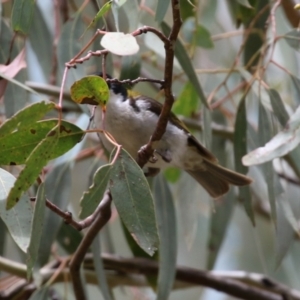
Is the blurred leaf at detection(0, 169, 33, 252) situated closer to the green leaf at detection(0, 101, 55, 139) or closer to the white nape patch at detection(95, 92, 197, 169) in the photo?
the green leaf at detection(0, 101, 55, 139)

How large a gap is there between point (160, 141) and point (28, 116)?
0.71m

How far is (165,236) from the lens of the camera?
160 cm

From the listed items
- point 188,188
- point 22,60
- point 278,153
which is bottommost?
point 188,188

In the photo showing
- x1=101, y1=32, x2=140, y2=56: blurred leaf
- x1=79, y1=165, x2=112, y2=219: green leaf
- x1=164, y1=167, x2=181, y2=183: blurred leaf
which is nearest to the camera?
x1=101, y1=32, x2=140, y2=56: blurred leaf

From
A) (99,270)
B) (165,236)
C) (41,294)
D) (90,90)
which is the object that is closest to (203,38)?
(165,236)

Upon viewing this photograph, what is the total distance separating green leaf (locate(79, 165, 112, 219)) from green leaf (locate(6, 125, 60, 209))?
0.25ft

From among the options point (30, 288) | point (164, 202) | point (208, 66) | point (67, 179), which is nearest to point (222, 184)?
point (164, 202)

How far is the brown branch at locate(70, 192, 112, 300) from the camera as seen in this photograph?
1.19 metres

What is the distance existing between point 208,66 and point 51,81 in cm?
101

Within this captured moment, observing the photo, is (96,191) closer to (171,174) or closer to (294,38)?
(294,38)

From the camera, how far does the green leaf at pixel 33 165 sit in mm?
815

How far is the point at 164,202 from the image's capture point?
66.4 inches

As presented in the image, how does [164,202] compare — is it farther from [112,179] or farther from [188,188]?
[112,179]

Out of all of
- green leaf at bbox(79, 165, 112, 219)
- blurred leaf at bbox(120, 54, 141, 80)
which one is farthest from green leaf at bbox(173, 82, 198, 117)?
green leaf at bbox(79, 165, 112, 219)
